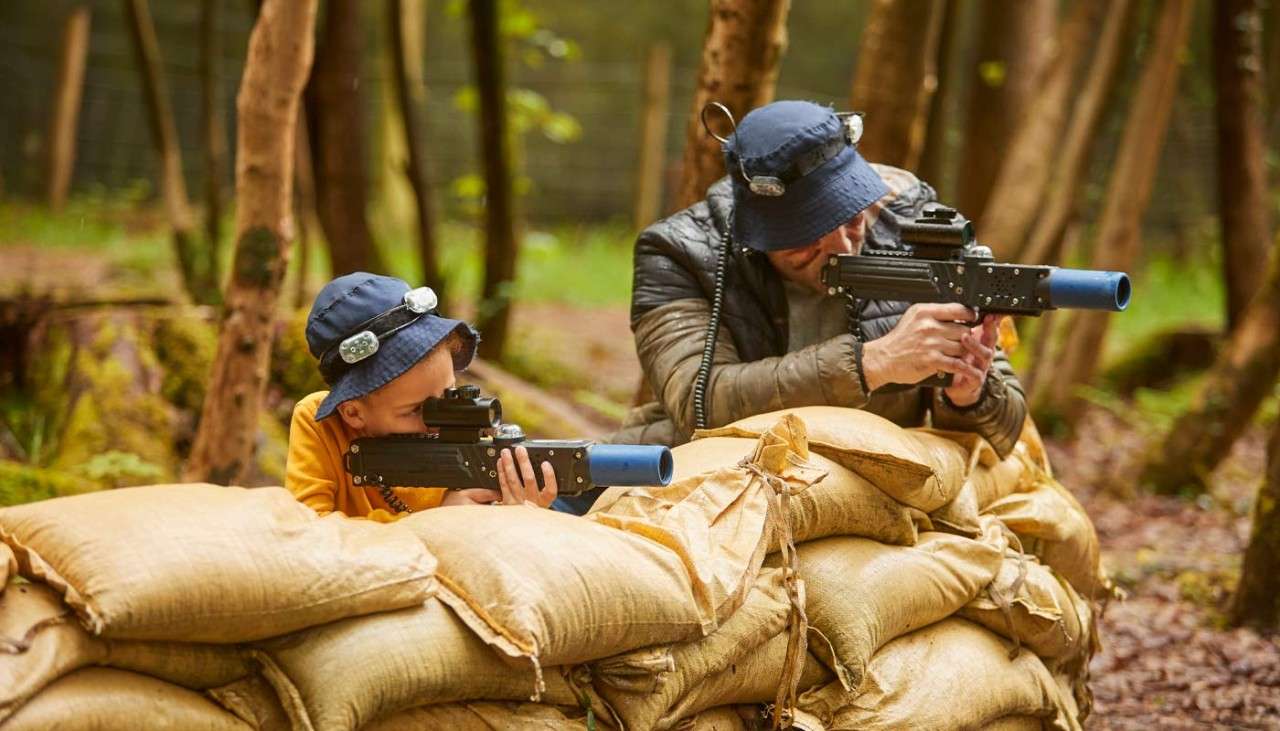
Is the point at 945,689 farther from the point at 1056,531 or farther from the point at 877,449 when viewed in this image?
the point at 1056,531

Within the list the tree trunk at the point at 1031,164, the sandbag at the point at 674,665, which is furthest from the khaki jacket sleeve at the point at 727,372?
the tree trunk at the point at 1031,164

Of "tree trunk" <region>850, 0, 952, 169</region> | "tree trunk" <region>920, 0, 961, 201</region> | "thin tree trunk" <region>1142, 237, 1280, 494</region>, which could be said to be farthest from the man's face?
"tree trunk" <region>920, 0, 961, 201</region>

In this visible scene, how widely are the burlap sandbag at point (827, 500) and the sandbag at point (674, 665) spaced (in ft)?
0.65

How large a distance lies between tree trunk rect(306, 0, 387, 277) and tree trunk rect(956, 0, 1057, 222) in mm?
3908

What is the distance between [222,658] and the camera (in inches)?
101

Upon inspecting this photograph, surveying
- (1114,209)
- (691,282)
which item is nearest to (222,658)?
(691,282)

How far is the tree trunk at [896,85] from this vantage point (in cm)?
598

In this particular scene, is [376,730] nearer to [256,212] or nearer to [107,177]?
[256,212]

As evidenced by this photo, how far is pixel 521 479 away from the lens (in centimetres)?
313

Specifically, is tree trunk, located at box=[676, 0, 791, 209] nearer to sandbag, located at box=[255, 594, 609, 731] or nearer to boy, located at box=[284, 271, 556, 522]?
boy, located at box=[284, 271, 556, 522]

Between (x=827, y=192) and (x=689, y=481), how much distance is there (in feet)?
2.94

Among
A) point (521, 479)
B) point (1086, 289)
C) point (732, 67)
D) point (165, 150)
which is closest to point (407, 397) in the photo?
A: point (521, 479)

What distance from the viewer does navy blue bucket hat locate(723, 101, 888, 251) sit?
375 cm

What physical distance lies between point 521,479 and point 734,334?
1083mm
